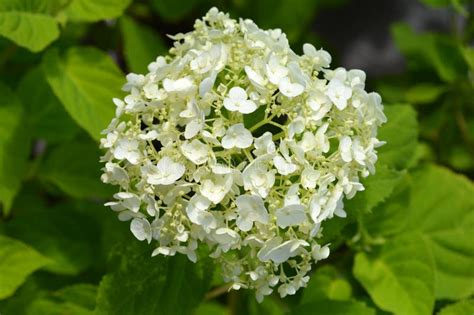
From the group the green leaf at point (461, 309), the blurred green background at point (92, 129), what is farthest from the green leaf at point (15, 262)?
the green leaf at point (461, 309)

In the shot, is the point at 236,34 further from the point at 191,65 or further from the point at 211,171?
the point at 211,171

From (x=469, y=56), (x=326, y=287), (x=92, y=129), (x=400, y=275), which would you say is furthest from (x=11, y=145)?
(x=469, y=56)

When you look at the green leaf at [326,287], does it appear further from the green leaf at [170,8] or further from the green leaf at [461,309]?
the green leaf at [170,8]

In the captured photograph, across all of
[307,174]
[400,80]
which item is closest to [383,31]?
[400,80]

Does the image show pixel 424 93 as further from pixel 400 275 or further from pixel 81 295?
pixel 81 295

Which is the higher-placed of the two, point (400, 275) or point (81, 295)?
point (400, 275)

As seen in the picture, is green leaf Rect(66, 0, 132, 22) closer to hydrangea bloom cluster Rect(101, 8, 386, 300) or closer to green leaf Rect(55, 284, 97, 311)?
hydrangea bloom cluster Rect(101, 8, 386, 300)

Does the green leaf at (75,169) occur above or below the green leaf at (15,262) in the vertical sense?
below
